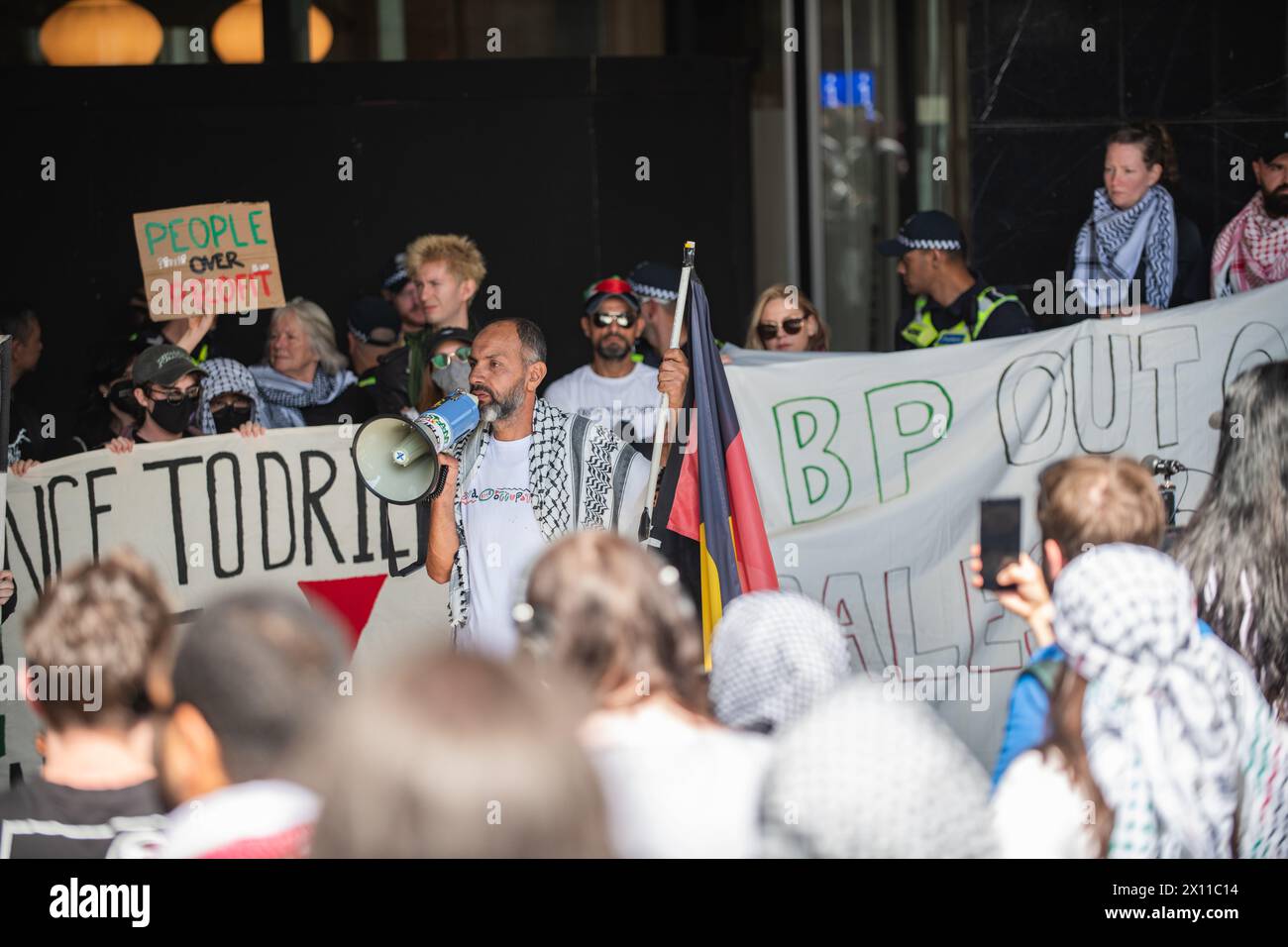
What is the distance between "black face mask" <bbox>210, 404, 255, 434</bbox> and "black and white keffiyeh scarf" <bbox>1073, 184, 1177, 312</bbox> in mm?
3294

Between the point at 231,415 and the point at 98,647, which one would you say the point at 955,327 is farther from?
the point at 98,647

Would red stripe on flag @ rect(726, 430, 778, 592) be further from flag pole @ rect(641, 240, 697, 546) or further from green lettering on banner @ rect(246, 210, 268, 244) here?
green lettering on banner @ rect(246, 210, 268, 244)

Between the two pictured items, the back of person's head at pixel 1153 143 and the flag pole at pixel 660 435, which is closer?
the flag pole at pixel 660 435

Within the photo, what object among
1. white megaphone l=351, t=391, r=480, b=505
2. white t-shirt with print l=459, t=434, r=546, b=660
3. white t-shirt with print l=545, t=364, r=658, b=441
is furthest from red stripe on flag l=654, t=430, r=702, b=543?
white t-shirt with print l=545, t=364, r=658, b=441

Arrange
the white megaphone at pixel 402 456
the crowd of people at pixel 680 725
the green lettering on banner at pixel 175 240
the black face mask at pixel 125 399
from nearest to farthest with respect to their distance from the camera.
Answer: the crowd of people at pixel 680 725, the white megaphone at pixel 402 456, the black face mask at pixel 125 399, the green lettering on banner at pixel 175 240

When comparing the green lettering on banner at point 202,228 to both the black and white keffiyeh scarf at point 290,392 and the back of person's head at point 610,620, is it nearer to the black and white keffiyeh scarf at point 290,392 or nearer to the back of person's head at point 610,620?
the black and white keffiyeh scarf at point 290,392

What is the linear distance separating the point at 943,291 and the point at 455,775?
15.5 ft

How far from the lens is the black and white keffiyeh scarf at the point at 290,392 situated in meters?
6.45

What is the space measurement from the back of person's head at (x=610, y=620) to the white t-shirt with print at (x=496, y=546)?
201cm

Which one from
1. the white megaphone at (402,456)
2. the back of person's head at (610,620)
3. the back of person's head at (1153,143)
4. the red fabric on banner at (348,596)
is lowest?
the red fabric on banner at (348,596)

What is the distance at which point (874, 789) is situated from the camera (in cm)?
230

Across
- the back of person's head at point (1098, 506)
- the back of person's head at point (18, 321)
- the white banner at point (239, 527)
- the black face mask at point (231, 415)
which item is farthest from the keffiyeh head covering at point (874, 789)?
the back of person's head at point (18, 321)
